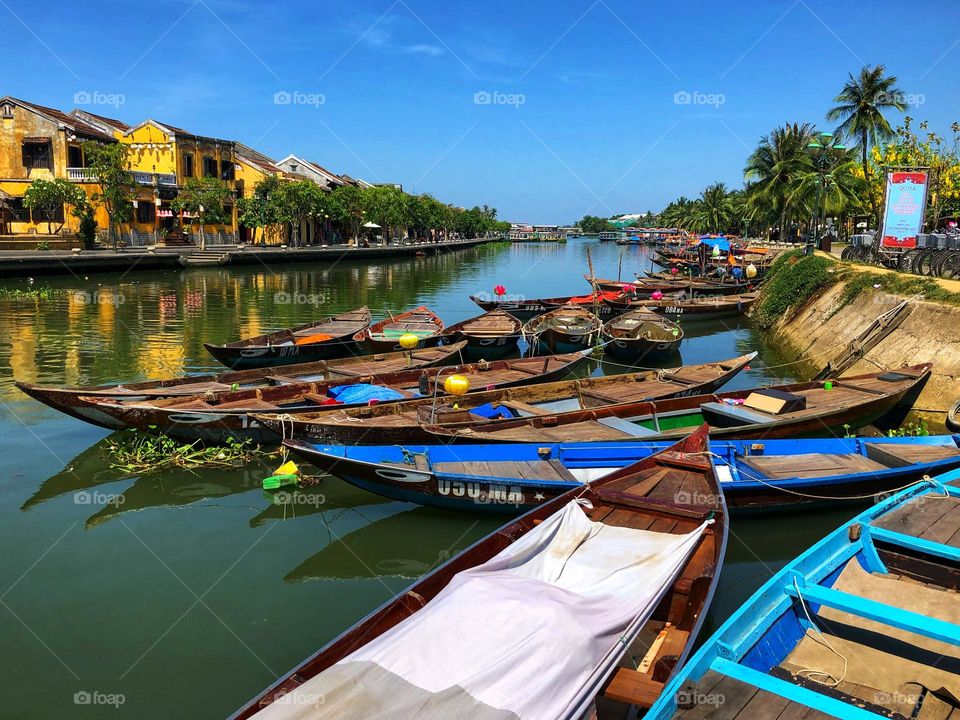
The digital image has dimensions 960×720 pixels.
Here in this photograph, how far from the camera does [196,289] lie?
39.0 metres

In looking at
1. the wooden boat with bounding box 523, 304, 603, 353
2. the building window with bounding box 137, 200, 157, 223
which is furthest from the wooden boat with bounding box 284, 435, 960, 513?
the building window with bounding box 137, 200, 157, 223

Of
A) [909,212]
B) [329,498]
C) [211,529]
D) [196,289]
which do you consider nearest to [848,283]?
[909,212]

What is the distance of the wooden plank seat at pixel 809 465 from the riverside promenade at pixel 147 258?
41.8 metres

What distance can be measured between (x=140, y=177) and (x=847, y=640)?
188ft

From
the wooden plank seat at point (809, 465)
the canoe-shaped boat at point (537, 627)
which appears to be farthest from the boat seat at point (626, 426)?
the canoe-shaped boat at point (537, 627)

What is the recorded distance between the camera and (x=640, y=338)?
21594 millimetres

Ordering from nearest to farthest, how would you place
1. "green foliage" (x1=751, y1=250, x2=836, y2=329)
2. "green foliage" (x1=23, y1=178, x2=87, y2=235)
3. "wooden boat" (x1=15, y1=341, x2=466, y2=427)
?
"wooden boat" (x1=15, y1=341, x2=466, y2=427), "green foliage" (x1=751, y1=250, x2=836, y2=329), "green foliage" (x1=23, y1=178, x2=87, y2=235)

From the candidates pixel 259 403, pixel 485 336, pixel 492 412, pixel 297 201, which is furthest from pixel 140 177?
pixel 492 412

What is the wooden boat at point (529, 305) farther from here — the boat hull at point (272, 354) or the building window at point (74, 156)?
the building window at point (74, 156)

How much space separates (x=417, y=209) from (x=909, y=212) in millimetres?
70713

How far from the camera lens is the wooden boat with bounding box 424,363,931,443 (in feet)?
37.6

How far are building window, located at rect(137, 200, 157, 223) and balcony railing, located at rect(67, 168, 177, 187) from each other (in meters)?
1.90

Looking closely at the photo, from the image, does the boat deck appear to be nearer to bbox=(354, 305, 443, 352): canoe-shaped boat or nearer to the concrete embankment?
the concrete embankment

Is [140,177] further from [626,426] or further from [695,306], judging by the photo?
[626,426]
